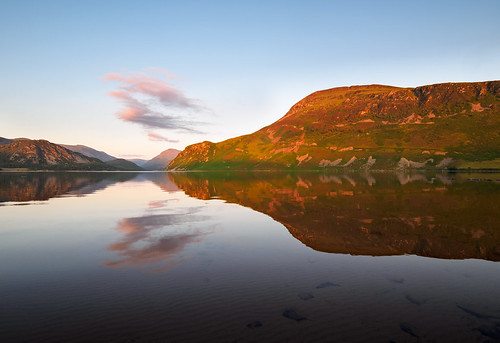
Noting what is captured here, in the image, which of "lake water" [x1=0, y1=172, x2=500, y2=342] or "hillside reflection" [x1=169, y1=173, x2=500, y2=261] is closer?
"lake water" [x1=0, y1=172, x2=500, y2=342]

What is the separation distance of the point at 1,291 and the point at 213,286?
10946 millimetres

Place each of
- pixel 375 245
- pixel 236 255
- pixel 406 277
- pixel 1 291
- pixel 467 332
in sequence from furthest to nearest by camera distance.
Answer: pixel 375 245, pixel 236 255, pixel 406 277, pixel 1 291, pixel 467 332

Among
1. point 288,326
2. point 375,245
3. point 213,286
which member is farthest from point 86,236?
point 375,245

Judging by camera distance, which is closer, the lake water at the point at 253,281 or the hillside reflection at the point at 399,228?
the lake water at the point at 253,281

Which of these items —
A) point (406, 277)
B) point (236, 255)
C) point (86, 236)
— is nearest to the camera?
point (406, 277)

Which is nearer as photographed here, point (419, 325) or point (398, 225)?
point (419, 325)

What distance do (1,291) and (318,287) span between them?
16.7 m

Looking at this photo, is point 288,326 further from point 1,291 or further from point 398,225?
point 398,225

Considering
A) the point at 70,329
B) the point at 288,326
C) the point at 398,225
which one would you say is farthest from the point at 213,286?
the point at 398,225

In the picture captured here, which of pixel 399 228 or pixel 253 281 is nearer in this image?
pixel 253 281

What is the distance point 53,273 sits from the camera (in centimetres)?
1686

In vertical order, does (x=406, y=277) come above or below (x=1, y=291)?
below

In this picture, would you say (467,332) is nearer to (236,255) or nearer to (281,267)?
(281,267)

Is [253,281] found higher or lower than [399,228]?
higher
